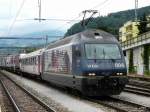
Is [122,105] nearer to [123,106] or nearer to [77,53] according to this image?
[123,106]

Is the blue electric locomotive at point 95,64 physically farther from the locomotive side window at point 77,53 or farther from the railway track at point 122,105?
the railway track at point 122,105

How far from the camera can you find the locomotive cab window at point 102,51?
66.9ft

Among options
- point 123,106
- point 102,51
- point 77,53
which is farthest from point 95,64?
point 123,106

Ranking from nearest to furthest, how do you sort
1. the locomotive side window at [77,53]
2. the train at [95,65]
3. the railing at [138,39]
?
the train at [95,65] < the locomotive side window at [77,53] < the railing at [138,39]

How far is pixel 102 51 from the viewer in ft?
67.4

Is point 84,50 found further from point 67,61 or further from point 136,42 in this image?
point 136,42

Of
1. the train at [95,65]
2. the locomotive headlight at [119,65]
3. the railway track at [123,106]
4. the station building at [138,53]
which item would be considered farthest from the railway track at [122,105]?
the station building at [138,53]

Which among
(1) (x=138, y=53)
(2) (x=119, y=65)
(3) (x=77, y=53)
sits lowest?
(2) (x=119, y=65)

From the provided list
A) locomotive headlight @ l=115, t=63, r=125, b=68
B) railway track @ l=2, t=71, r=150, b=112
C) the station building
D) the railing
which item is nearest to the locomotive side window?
locomotive headlight @ l=115, t=63, r=125, b=68

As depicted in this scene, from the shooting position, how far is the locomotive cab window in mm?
20391

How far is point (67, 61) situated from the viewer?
2267 cm

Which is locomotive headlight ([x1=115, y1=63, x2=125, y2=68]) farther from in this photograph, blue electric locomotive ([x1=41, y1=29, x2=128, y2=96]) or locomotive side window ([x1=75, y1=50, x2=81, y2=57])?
locomotive side window ([x1=75, y1=50, x2=81, y2=57])

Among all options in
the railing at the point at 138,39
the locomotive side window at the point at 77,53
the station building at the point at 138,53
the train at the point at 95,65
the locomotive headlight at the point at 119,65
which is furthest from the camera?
the station building at the point at 138,53

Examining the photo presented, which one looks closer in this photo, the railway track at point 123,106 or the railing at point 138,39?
the railway track at point 123,106
